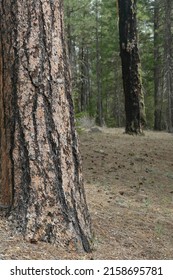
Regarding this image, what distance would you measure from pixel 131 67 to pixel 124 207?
741cm

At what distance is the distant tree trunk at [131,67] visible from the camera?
1187 cm

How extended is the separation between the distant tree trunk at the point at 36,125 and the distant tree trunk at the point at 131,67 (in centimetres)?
861

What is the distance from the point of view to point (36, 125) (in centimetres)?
329

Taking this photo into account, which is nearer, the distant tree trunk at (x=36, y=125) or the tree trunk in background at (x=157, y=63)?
the distant tree trunk at (x=36, y=125)

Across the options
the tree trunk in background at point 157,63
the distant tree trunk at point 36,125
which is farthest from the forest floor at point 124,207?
the tree trunk in background at point 157,63

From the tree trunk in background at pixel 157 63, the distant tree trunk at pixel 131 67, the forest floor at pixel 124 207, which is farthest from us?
the tree trunk in background at pixel 157 63

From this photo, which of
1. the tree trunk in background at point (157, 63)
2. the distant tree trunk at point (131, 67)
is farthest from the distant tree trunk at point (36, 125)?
the tree trunk in background at point (157, 63)

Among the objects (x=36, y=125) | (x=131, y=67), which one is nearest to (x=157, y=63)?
(x=131, y=67)

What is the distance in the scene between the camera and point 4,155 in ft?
11.3

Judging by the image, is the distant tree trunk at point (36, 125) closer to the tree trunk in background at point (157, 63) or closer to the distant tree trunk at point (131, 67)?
the distant tree trunk at point (131, 67)

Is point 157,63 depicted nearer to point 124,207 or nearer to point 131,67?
point 131,67

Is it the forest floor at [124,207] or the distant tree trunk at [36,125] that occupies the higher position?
the distant tree trunk at [36,125]

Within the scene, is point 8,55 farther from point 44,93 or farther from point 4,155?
point 4,155

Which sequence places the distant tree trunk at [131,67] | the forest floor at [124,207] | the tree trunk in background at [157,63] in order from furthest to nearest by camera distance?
the tree trunk in background at [157,63] < the distant tree trunk at [131,67] < the forest floor at [124,207]
